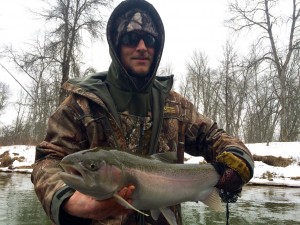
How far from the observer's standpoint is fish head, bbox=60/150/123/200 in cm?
176

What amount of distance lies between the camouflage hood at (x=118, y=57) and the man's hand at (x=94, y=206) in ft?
2.78

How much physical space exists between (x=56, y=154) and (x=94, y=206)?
63 cm

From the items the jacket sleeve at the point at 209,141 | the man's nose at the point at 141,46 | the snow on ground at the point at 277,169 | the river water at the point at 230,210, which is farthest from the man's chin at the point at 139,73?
the snow on ground at the point at 277,169

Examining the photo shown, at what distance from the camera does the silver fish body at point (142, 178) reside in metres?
1.78

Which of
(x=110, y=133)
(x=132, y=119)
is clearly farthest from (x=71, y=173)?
(x=132, y=119)

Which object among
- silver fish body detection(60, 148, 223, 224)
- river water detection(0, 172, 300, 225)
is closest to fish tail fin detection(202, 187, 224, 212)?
silver fish body detection(60, 148, 223, 224)

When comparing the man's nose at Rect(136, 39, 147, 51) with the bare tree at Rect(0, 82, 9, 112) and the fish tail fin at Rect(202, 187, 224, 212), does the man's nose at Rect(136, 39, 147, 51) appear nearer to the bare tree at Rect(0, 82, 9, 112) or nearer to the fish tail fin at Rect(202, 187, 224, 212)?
the fish tail fin at Rect(202, 187, 224, 212)

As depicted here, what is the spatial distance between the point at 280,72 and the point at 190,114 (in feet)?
76.4

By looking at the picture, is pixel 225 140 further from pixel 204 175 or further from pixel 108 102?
pixel 108 102

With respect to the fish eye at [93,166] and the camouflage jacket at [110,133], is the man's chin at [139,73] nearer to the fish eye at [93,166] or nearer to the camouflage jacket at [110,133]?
the camouflage jacket at [110,133]

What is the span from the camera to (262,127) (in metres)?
38.3

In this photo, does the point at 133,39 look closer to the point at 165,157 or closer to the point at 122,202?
the point at 165,157

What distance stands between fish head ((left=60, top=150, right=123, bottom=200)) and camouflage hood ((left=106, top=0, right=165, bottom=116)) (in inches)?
31.8

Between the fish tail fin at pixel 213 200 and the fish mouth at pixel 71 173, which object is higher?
the fish mouth at pixel 71 173
